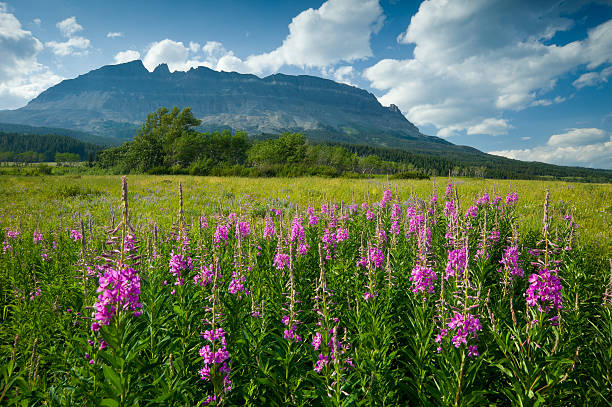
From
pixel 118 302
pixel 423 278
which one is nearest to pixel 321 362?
pixel 423 278

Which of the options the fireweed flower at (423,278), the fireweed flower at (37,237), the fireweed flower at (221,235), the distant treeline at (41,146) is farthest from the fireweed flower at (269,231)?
the distant treeline at (41,146)

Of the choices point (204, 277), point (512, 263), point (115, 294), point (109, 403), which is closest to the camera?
point (109, 403)

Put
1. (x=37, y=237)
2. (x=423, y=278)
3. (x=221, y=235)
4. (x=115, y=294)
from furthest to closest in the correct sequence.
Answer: (x=37, y=237) < (x=221, y=235) < (x=423, y=278) < (x=115, y=294)

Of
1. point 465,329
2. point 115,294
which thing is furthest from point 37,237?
point 465,329

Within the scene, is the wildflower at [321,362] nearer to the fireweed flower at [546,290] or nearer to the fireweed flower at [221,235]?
the fireweed flower at [546,290]

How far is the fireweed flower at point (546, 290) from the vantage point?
2619mm

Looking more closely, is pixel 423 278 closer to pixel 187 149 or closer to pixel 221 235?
pixel 221 235

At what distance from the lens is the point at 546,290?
264cm

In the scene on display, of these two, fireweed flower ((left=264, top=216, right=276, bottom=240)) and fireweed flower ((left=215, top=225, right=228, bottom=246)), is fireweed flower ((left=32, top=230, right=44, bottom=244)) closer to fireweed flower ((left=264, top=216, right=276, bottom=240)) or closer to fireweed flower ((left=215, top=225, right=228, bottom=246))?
fireweed flower ((left=215, top=225, right=228, bottom=246))

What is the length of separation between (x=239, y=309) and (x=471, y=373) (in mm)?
2540

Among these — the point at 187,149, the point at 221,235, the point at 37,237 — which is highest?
the point at 187,149

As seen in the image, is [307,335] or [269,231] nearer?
[307,335]

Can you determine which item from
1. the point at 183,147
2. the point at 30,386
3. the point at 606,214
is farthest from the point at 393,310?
the point at 183,147

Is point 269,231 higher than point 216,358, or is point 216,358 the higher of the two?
point 269,231
